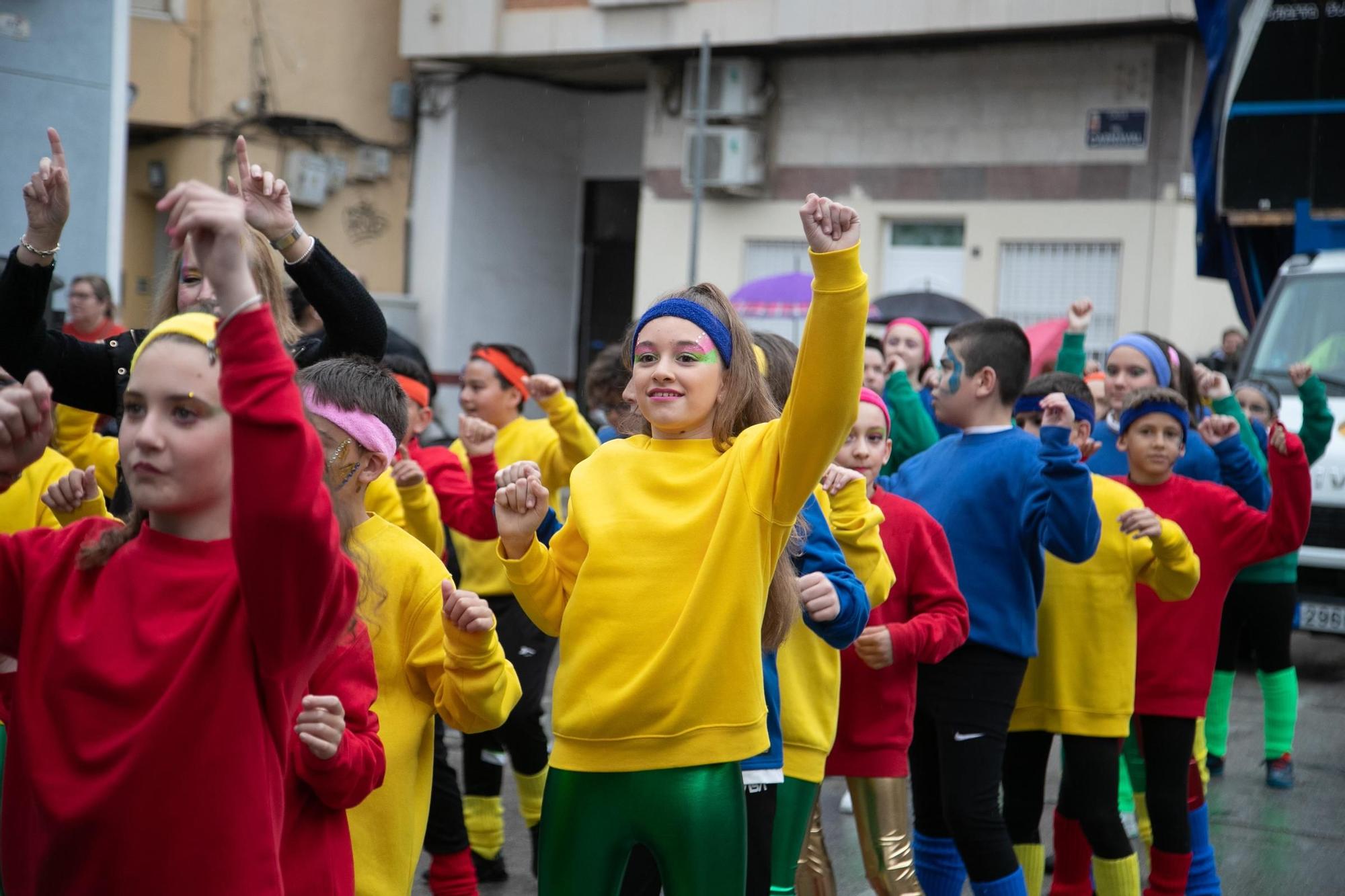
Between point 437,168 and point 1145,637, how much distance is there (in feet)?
58.4

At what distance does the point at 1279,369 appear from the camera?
1033cm

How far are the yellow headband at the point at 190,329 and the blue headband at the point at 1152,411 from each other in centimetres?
381

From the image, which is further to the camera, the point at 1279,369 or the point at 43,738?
the point at 1279,369

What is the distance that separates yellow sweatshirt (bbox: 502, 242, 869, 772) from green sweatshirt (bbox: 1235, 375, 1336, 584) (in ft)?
15.7

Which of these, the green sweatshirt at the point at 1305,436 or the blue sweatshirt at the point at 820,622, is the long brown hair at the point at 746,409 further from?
the green sweatshirt at the point at 1305,436

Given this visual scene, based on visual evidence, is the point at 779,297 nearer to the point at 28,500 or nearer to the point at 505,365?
the point at 505,365

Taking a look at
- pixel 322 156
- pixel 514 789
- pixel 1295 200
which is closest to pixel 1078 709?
pixel 514 789

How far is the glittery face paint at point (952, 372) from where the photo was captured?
15.7ft

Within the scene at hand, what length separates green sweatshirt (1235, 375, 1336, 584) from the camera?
7449 mm

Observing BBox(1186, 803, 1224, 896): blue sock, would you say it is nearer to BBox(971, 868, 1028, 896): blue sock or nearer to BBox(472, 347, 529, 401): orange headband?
BBox(971, 868, 1028, 896): blue sock

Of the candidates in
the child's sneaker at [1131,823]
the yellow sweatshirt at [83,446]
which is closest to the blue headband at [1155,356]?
the child's sneaker at [1131,823]

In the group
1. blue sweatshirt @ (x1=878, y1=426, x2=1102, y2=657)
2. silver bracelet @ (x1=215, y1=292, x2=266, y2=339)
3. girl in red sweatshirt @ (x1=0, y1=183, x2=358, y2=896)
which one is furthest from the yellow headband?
blue sweatshirt @ (x1=878, y1=426, x2=1102, y2=657)

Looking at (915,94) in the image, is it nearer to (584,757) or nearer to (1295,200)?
(1295,200)

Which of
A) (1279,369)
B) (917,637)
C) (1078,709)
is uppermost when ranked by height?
(1279,369)
